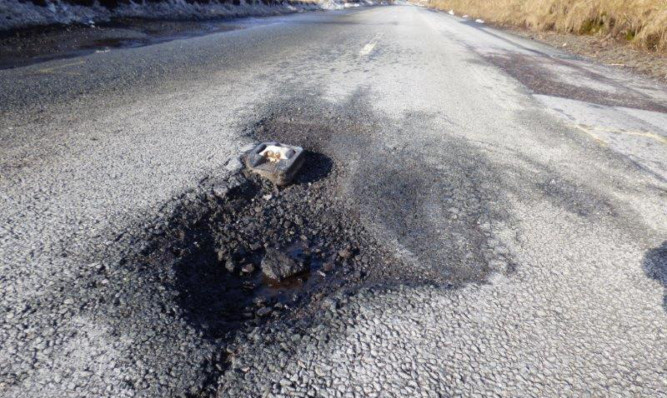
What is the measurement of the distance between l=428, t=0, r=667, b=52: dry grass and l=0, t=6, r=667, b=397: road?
598 centimetres

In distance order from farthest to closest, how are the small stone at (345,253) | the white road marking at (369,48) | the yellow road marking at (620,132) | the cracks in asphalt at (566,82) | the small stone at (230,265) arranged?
the white road marking at (369,48) → the cracks in asphalt at (566,82) → the yellow road marking at (620,132) → the small stone at (345,253) → the small stone at (230,265)

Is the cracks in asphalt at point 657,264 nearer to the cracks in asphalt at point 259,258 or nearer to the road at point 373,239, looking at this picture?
the road at point 373,239

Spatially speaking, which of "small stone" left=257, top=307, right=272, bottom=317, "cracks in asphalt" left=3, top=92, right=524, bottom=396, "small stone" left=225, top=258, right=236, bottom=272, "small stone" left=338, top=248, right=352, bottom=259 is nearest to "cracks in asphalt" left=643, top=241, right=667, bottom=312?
"cracks in asphalt" left=3, top=92, right=524, bottom=396

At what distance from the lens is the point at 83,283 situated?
1655mm

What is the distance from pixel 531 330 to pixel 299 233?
3.88 feet

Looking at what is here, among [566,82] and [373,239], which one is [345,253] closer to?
[373,239]

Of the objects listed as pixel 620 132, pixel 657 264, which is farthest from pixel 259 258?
pixel 620 132

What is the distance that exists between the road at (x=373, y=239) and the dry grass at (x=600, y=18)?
5.98 meters

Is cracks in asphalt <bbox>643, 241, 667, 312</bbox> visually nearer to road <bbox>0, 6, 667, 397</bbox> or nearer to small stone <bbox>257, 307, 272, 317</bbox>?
road <bbox>0, 6, 667, 397</bbox>

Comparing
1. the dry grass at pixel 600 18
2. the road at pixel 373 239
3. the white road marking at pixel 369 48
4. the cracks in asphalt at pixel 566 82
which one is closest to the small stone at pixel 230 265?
the road at pixel 373 239

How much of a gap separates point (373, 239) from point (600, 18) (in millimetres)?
13394

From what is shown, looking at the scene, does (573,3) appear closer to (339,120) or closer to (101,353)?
(339,120)

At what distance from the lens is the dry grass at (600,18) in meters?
9.12

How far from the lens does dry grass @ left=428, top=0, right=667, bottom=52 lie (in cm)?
912
